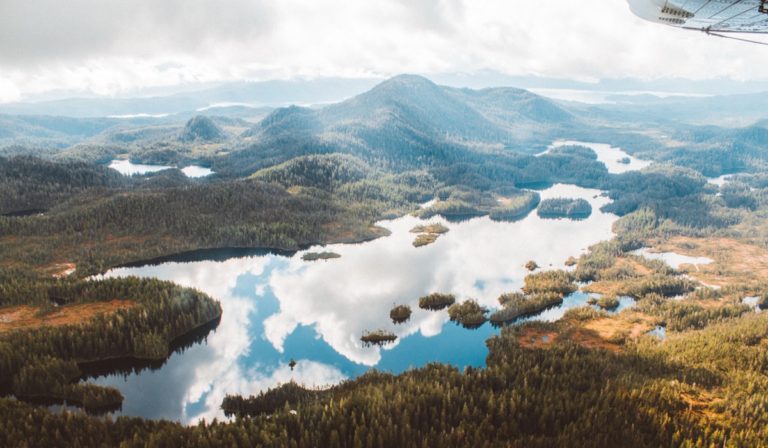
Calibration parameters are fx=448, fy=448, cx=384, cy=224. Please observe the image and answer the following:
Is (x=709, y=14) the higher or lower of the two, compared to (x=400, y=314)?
higher

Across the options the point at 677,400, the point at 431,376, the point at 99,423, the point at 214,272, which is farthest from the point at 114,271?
the point at 677,400

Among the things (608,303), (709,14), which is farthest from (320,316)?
(709,14)

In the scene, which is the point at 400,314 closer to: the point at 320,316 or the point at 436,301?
the point at 436,301

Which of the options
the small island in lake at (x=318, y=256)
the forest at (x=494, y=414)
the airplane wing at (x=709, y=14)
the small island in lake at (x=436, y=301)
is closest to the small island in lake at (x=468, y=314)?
the small island in lake at (x=436, y=301)

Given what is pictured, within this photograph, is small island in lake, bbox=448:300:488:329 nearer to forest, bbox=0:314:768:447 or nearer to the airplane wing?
forest, bbox=0:314:768:447

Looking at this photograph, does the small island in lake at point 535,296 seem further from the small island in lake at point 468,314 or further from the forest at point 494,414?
the forest at point 494,414

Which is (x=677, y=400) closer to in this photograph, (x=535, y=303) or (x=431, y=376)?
(x=431, y=376)
